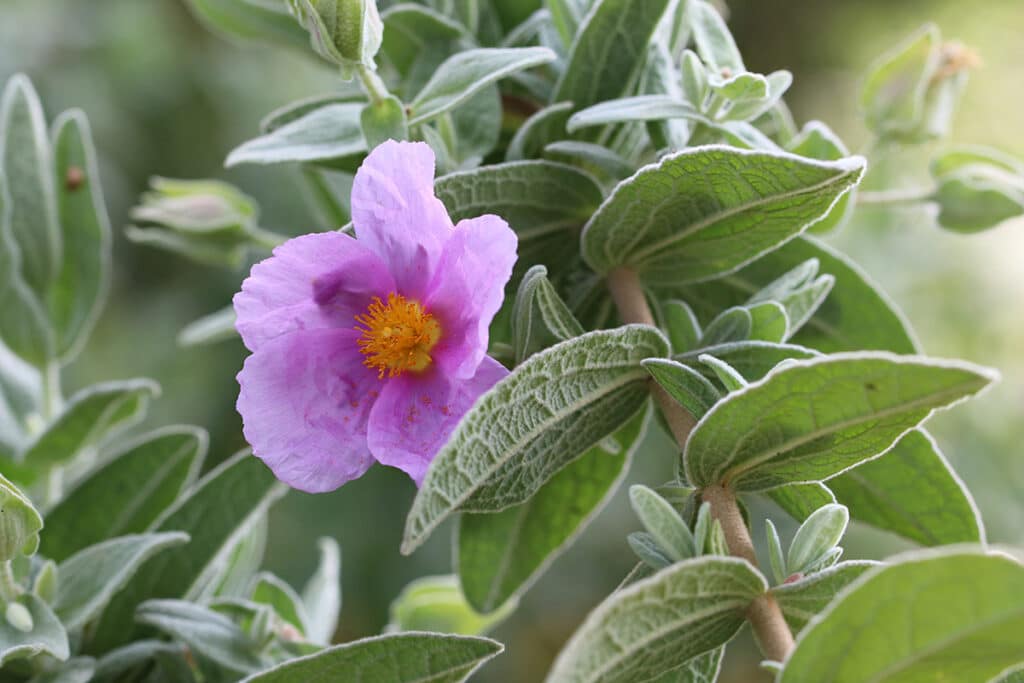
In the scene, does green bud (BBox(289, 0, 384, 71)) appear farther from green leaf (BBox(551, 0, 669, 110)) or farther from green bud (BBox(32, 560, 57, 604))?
green bud (BBox(32, 560, 57, 604))

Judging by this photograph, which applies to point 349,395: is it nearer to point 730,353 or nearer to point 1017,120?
point 730,353

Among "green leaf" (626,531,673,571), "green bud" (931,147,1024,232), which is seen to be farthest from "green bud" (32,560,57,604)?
"green bud" (931,147,1024,232)

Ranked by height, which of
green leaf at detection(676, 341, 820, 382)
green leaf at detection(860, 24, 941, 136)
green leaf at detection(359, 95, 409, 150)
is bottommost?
green leaf at detection(676, 341, 820, 382)

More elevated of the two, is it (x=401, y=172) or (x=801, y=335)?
(x=401, y=172)

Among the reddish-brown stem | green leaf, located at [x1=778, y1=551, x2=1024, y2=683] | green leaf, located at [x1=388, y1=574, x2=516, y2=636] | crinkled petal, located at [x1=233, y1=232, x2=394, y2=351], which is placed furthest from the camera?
green leaf, located at [x1=388, y1=574, x2=516, y2=636]

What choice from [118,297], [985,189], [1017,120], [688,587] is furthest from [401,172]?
[1017,120]

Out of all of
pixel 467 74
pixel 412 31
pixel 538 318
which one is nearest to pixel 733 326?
pixel 538 318

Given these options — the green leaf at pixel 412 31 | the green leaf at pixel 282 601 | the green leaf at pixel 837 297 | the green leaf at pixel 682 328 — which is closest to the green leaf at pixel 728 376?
the green leaf at pixel 682 328

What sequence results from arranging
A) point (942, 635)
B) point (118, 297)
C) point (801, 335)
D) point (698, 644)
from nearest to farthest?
point (942, 635) < point (698, 644) < point (801, 335) < point (118, 297)
